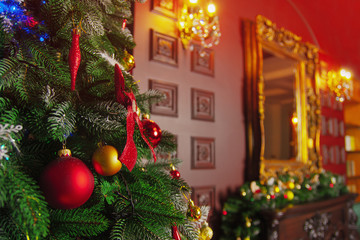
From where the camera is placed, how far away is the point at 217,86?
239 cm

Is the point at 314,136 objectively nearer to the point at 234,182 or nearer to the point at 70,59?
the point at 234,182

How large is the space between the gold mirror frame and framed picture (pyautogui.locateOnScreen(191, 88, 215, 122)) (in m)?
0.41

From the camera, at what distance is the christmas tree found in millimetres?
592

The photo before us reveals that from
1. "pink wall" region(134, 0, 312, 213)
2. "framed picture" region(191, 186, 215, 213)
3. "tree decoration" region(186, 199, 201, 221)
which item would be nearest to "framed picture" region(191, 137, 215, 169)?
"pink wall" region(134, 0, 312, 213)

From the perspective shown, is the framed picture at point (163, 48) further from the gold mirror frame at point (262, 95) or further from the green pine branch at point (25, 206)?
the green pine branch at point (25, 206)

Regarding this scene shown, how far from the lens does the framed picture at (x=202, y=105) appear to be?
2188 mm

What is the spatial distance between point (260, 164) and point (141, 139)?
1879 mm

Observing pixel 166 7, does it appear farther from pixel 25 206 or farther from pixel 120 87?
pixel 25 206

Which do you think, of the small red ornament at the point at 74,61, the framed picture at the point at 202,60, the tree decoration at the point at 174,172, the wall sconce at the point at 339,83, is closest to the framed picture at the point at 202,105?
the framed picture at the point at 202,60

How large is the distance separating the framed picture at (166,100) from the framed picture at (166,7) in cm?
48

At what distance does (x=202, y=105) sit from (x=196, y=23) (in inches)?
23.1

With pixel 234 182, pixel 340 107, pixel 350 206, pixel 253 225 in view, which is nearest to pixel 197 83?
pixel 234 182

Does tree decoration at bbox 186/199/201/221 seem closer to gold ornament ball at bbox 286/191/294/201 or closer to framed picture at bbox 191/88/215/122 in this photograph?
framed picture at bbox 191/88/215/122

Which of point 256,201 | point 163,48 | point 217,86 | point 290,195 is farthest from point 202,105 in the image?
point 290,195
